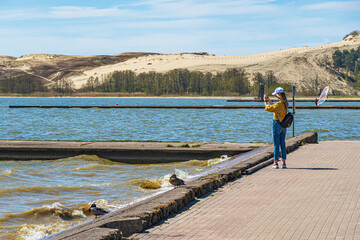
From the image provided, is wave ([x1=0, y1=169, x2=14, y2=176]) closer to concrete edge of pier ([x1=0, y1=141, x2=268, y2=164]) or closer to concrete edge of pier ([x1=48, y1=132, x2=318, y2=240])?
concrete edge of pier ([x1=0, y1=141, x2=268, y2=164])

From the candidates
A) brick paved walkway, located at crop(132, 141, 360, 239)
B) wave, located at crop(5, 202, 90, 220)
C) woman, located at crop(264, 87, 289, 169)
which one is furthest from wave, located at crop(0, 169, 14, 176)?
woman, located at crop(264, 87, 289, 169)

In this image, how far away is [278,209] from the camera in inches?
365

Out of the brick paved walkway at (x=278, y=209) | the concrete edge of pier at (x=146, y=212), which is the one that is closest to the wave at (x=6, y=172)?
the concrete edge of pier at (x=146, y=212)

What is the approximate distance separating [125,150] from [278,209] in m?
12.0

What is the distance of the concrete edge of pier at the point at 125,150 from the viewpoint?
66.6 feet

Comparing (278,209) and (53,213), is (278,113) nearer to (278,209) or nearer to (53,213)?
(278,209)

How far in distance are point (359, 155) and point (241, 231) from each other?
11.0 meters

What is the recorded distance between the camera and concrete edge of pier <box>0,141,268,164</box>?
66.6ft

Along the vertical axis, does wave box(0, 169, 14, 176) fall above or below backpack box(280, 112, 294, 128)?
below

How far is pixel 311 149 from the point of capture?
19.8 meters

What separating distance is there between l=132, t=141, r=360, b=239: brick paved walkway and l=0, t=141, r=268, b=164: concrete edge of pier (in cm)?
623

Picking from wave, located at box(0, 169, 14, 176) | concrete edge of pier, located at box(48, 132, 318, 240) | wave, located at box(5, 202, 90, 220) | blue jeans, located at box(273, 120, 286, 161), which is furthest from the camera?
wave, located at box(0, 169, 14, 176)

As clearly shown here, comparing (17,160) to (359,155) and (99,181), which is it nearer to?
(99,181)

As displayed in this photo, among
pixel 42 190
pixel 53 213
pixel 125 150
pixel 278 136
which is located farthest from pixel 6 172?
pixel 278 136
